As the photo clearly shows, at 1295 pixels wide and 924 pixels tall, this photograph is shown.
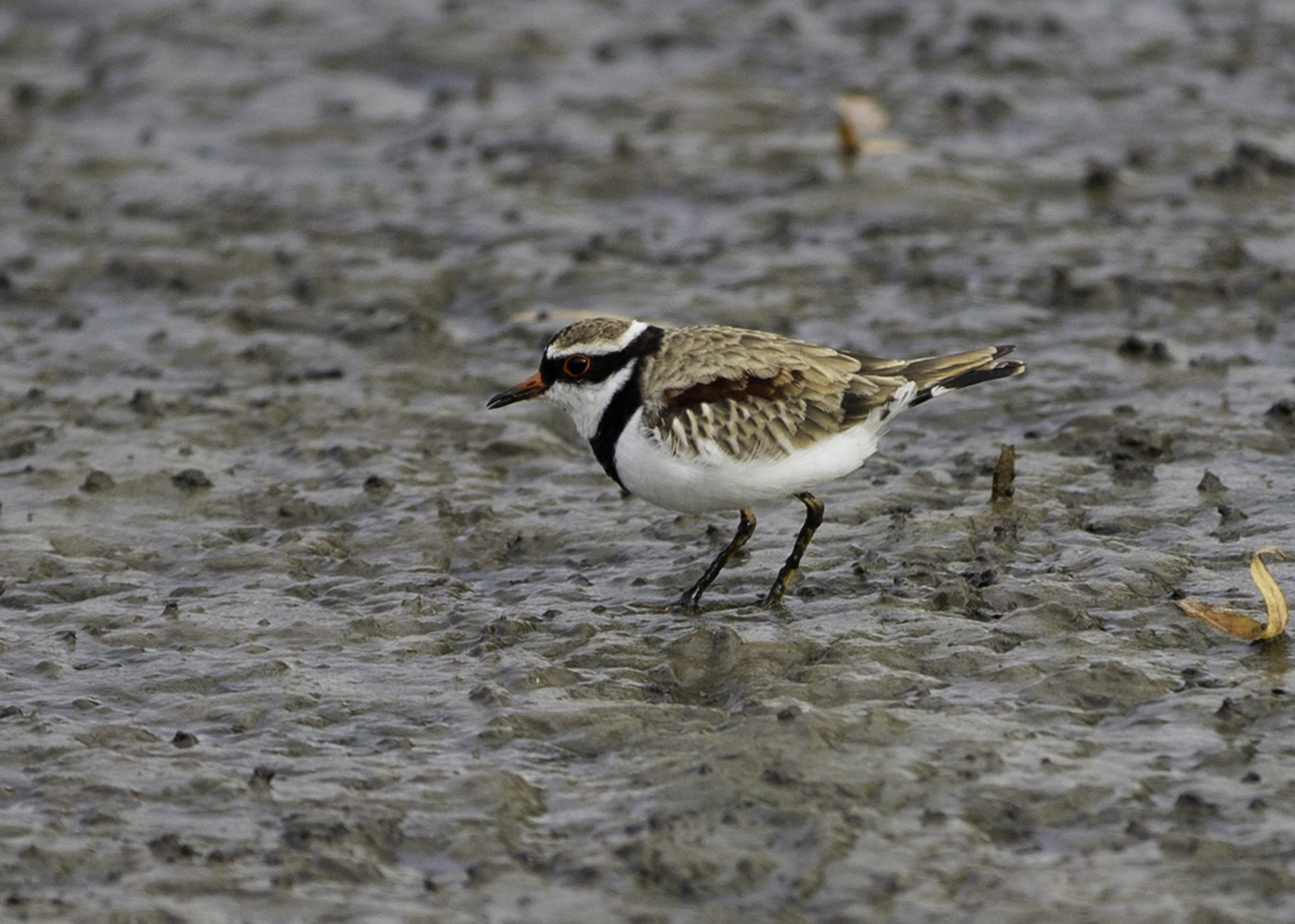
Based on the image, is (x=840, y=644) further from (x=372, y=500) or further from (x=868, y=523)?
(x=372, y=500)

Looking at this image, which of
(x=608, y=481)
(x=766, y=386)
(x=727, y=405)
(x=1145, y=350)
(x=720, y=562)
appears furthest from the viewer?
(x=1145, y=350)

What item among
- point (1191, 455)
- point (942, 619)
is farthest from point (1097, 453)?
point (942, 619)

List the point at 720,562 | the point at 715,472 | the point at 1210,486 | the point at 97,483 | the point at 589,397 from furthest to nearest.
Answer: the point at 97,483, the point at 1210,486, the point at 720,562, the point at 589,397, the point at 715,472

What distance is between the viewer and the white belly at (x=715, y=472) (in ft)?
25.1

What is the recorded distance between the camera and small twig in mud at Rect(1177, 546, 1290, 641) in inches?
282

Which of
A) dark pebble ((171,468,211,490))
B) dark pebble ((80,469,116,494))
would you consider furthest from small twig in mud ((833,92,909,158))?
dark pebble ((80,469,116,494))

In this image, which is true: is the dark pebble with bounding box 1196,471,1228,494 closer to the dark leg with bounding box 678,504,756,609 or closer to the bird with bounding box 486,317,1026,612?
the bird with bounding box 486,317,1026,612

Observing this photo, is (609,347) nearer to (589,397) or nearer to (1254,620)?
(589,397)

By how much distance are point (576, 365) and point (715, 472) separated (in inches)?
34.4

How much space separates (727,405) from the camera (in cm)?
779

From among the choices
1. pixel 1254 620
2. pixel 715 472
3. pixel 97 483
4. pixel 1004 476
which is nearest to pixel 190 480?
pixel 97 483

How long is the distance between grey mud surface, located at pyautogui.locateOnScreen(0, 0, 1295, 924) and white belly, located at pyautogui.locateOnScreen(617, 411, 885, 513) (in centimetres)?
57

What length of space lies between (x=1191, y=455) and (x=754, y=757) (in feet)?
12.9

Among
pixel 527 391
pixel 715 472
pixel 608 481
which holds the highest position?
pixel 527 391
